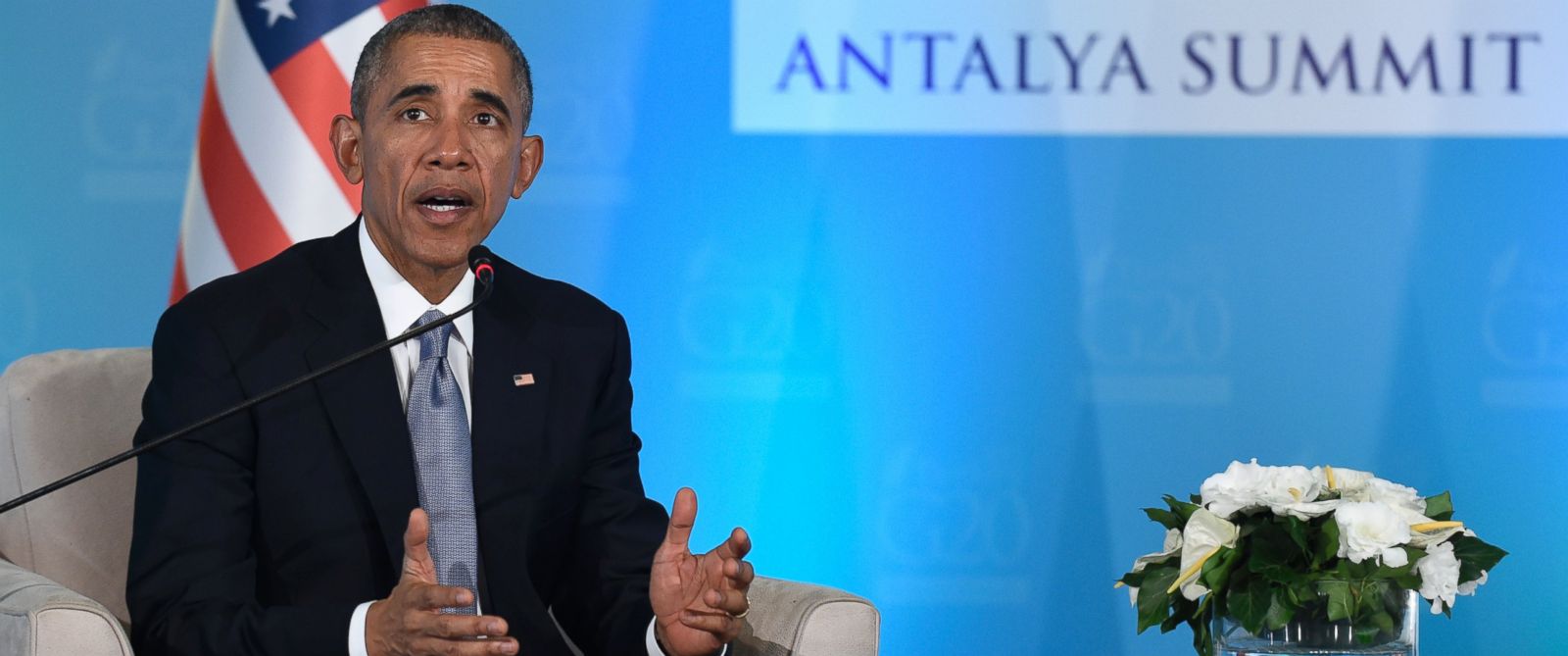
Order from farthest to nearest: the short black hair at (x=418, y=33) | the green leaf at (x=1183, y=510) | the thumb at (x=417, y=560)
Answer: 1. the short black hair at (x=418, y=33)
2. the green leaf at (x=1183, y=510)
3. the thumb at (x=417, y=560)

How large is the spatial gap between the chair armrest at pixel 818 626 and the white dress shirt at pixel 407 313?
0.38 m

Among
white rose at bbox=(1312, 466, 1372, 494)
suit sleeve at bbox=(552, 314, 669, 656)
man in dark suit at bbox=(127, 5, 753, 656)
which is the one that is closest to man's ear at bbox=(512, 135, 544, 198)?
man in dark suit at bbox=(127, 5, 753, 656)

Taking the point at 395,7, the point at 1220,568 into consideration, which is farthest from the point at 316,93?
the point at 1220,568

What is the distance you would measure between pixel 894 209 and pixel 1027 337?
0.38 metres

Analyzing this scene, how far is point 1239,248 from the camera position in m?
3.58

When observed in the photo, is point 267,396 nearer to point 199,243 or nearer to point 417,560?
point 417,560

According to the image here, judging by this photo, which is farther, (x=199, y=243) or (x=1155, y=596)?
(x=199, y=243)

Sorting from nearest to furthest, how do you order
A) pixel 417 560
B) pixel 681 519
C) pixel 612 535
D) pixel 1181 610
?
pixel 417 560
pixel 681 519
pixel 1181 610
pixel 612 535

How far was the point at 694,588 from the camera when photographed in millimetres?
A: 1912

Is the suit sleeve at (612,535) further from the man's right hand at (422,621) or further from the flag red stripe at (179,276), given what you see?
the flag red stripe at (179,276)

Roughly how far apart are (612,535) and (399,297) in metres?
0.41

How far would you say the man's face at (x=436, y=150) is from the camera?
2.12 meters

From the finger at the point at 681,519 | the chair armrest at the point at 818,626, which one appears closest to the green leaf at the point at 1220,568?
the chair armrest at the point at 818,626

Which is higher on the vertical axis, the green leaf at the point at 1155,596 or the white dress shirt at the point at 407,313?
the white dress shirt at the point at 407,313
